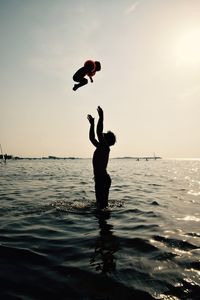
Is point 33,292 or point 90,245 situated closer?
point 33,292

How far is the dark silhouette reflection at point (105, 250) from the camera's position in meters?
4.45

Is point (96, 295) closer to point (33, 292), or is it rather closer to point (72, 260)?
point (33, 292)

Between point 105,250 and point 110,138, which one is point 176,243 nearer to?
point 105,250

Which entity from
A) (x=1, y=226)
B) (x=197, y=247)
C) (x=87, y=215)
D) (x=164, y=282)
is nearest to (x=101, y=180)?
(x=87, y=215)

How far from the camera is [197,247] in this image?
5.63 metres

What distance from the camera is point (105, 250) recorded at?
208 inches

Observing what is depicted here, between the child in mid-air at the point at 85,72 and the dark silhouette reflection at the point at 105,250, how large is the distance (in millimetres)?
3741

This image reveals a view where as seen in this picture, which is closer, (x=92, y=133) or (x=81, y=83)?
(x=81, y=83)

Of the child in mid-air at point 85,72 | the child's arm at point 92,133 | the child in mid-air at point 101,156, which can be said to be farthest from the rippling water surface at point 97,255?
the child in mid-air at point 85,72

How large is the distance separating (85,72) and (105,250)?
4563 mm

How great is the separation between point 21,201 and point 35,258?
6393 millimetres

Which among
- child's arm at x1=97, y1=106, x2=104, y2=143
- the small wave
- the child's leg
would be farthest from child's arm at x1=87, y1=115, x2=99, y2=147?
the small wave

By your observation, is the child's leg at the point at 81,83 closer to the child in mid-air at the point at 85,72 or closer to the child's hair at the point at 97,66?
the child in mid-air at the point at 85,72

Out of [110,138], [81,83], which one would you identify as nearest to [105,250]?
[110,138]
